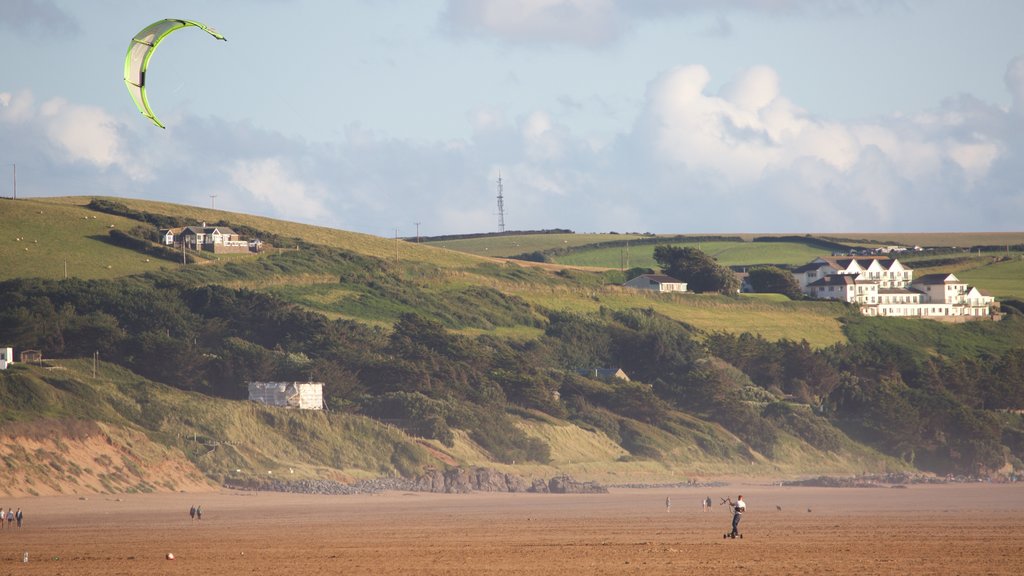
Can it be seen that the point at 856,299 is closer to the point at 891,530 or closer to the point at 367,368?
the point at 367,368

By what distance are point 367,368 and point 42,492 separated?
2710 cm

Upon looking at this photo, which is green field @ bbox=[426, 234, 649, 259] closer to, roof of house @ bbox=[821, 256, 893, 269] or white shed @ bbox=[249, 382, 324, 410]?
roof of house @ bbox=[821, 256, 893, 269]

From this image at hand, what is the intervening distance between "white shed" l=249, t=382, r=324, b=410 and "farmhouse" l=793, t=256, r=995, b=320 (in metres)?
66.9

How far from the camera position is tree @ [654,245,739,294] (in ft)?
399

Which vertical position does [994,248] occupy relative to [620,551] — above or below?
above

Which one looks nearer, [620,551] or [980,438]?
[620,551]

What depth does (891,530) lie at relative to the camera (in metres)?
36.0

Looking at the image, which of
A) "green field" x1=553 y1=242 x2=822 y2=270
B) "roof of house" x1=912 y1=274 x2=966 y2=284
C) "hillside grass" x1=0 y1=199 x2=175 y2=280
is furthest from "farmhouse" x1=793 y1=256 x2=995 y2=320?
"hillside grass" x1=0 y1=199 x2=175 y2=280

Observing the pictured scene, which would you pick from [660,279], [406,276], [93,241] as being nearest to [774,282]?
[660,279]

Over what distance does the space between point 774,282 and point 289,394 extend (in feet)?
231

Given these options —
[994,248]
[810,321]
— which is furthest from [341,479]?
[994,248]

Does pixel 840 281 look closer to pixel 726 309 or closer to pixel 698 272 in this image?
pixel 698 272

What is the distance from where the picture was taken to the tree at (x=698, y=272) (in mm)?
121625

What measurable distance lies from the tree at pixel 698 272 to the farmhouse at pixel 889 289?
10.3 metres
